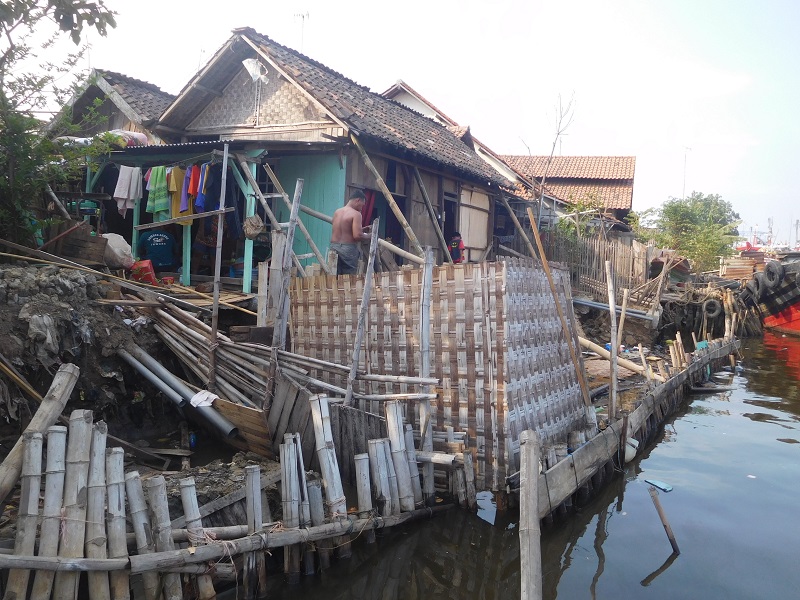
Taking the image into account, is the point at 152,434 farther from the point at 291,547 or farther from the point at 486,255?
the point at 486,255

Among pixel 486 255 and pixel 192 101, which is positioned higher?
pixel 192 101

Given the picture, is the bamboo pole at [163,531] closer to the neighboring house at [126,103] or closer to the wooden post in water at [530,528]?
the wooden post in water at [530,528]

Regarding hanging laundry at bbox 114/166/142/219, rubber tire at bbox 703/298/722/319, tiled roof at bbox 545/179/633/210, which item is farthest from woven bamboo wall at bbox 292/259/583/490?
tiled roof at bbox 545/179/633/210

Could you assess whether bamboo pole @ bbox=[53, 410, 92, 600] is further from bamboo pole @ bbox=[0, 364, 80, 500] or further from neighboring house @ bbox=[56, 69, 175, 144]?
neighboring house @ bbox=[56, 69, 175, 144]

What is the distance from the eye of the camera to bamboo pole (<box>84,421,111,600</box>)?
3.41 m

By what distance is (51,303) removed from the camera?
610 cm

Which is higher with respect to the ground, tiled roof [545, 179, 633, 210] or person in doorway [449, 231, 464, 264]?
tiled roof [545, 179, 633, 210]

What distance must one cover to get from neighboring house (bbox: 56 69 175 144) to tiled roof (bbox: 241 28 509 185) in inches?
124

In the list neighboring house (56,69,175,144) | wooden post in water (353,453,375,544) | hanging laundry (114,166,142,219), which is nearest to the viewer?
wooden post in water (353,453,375,544)

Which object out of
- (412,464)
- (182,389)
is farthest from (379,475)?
(182,389)

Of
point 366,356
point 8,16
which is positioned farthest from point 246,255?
point 8,16

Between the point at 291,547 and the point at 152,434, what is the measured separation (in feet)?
10.0

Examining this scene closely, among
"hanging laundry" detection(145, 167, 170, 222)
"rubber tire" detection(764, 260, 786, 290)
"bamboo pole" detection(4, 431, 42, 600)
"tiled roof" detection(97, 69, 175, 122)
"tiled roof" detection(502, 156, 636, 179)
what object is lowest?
"bamboo pole" detection(4, 431, 42, 600)

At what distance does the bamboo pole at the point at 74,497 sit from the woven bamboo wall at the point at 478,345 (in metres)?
2.79
